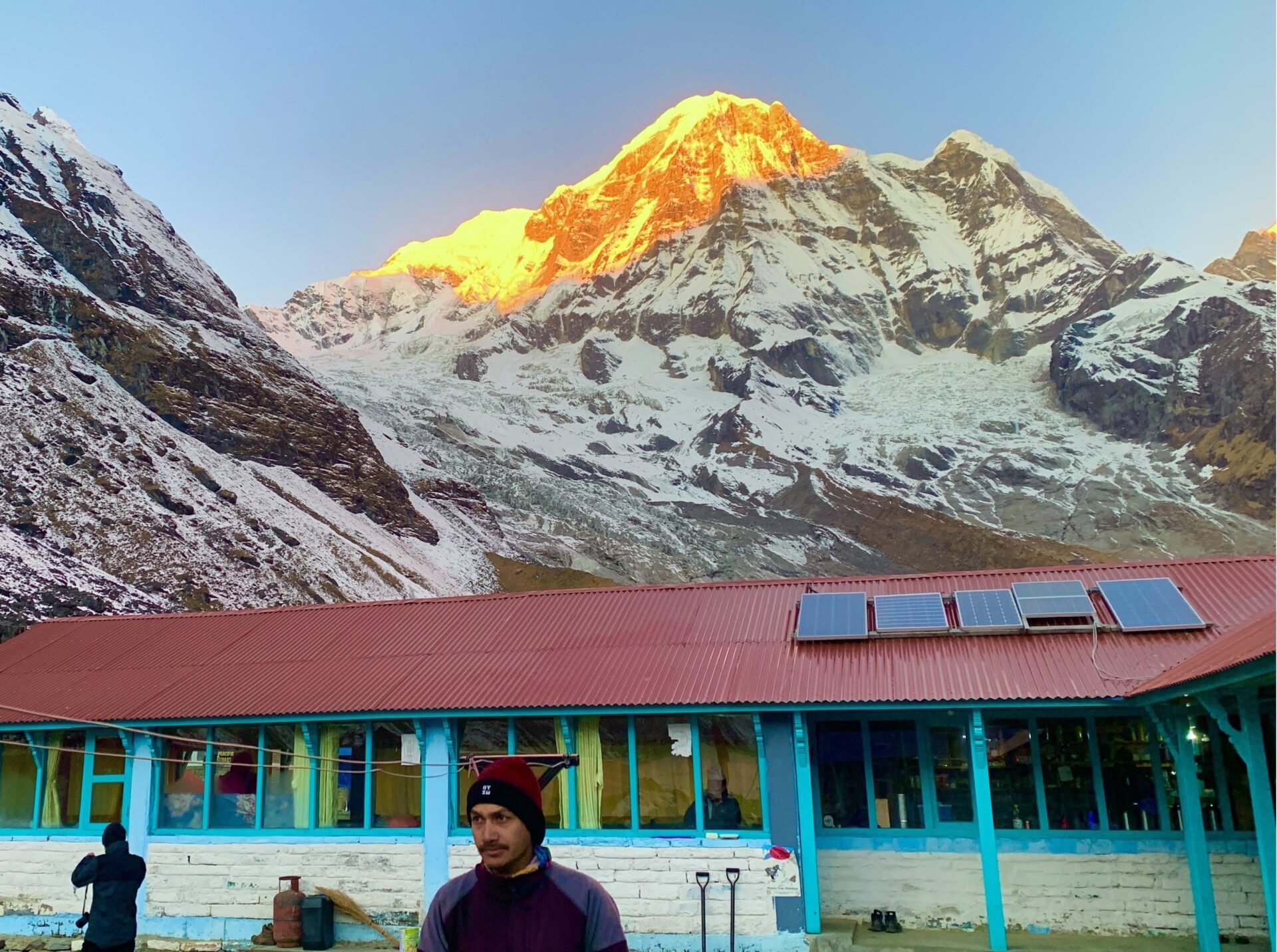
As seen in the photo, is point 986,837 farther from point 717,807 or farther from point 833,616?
point 833,616

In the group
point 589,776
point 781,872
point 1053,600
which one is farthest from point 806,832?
point 1053,600

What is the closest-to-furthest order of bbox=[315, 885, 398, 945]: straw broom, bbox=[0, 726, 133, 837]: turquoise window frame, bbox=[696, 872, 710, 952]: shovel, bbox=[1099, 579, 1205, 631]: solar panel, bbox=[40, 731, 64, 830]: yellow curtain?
1. bbox=[696, 872, 710, 952]: shovel
2. bbox=[1099, 579, 1205, 631]: solar panel
3. bbox=[315, 885, 398, 945]: straw broom
4. bbox=[0, 726, 133, 837]: turquoise window frame
5. bbox=[40, 731, 64, 830]: yellow curtain

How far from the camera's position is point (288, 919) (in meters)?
14.3

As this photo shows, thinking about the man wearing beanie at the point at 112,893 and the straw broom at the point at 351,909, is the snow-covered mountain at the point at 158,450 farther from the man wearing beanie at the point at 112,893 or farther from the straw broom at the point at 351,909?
the man wearing beanie at the point at 112,893

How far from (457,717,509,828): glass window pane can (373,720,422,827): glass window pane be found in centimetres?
63

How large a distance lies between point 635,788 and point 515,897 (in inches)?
420

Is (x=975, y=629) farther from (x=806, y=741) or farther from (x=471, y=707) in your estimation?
(x=471, y=707)

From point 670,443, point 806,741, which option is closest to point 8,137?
point 670,443

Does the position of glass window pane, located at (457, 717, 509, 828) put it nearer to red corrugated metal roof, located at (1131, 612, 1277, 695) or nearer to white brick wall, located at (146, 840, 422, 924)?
white brick wall, located at (146, 840, 422, 924)

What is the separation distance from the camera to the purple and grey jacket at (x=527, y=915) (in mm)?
3789

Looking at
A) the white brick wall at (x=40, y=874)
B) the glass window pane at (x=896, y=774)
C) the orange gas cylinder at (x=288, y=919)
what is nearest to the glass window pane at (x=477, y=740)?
the orange gas cylinder at (x=288, y=919)

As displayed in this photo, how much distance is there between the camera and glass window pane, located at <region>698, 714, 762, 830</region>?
1387 centimetres

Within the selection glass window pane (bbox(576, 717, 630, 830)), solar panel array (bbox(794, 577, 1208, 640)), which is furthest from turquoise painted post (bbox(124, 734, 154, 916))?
solar panel array (bbox(794, 577, 1208, 640))

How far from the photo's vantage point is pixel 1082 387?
157250mm
